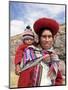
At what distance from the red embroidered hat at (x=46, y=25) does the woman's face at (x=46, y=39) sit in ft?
0.14

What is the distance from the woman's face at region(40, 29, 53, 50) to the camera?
2.36 metres

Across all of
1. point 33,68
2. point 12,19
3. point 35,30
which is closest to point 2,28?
point 12,19

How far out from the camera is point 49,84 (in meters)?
2.36

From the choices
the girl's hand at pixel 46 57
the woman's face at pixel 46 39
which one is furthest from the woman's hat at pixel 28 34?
the girl's hand at pixel 46 57

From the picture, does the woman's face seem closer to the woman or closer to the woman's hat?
the woman

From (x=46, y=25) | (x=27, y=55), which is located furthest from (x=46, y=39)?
(x=27, y=55)

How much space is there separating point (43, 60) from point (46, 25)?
34cm

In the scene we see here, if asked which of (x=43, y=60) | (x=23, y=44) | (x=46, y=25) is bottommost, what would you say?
(x=43, y=60)

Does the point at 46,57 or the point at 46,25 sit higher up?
the point at 46,25

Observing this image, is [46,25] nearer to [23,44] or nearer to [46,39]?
[46,39]

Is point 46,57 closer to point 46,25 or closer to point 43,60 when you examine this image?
point 43,60

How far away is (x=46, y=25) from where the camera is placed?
2361mm

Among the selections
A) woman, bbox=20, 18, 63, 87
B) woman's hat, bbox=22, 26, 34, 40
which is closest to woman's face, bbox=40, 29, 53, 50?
woman, bbox=20, 18, 63, 87

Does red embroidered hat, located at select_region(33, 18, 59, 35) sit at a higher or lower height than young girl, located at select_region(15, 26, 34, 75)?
higher
